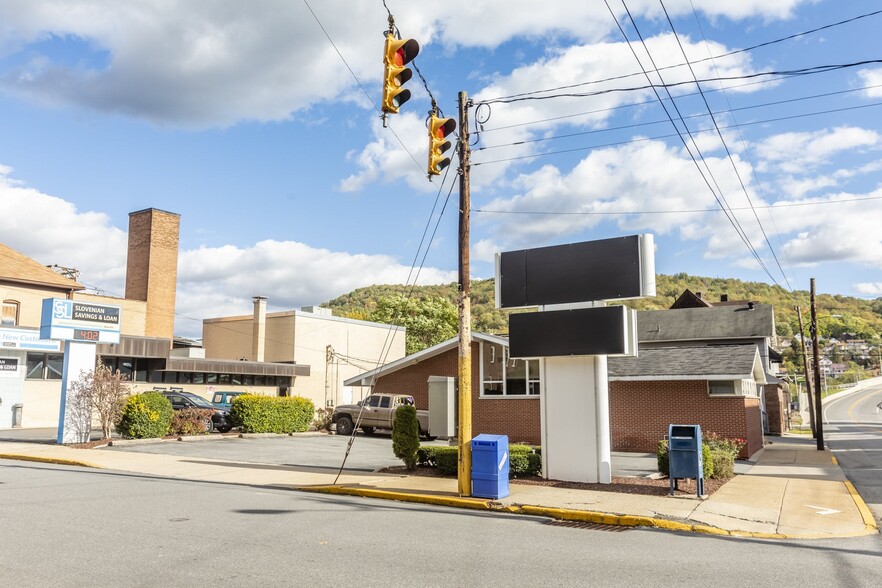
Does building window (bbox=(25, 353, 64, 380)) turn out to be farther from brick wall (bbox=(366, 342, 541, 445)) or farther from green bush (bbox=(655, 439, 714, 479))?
green bush (bbox=(655, 439, 714, 479))

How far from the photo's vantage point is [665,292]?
134 meters

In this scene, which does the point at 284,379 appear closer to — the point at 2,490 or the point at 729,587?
the point at 2,490

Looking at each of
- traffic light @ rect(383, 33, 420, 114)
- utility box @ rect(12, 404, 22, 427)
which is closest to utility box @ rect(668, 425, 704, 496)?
traffic light @ rect(383, 33, 420, 114)

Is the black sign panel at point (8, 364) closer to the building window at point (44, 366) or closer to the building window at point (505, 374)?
the building window at point (44, 366)

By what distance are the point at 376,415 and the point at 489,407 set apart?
5457mm

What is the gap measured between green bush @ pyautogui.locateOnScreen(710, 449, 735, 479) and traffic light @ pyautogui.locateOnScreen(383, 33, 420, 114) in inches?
424

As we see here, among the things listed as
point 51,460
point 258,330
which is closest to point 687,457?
point 51,460

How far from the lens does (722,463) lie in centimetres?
1592

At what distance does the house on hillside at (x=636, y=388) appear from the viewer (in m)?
22.4

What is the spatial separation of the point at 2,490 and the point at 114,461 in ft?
19.0

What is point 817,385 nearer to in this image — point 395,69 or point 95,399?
point 395,69

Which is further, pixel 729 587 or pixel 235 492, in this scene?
pixel 235 492

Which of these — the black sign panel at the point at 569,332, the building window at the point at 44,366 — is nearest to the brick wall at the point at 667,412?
the black sign panel at the point at 569,332

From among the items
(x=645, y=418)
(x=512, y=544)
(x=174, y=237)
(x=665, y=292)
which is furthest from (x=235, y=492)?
(x=665, y=292)
